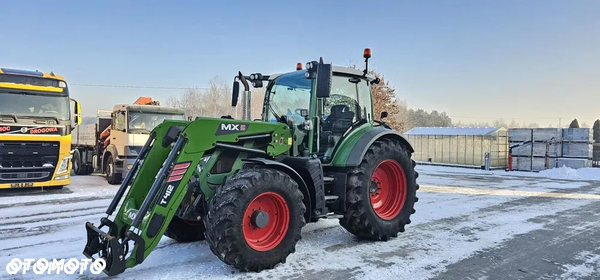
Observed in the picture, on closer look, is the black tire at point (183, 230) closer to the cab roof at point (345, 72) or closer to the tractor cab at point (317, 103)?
the tractor cab at point (317, 103)

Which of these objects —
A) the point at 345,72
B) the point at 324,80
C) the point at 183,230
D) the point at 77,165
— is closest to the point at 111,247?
the point at 183,230

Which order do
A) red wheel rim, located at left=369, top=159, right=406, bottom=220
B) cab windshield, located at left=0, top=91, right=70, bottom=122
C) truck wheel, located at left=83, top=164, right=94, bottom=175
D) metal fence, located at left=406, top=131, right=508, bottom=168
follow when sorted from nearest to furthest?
red wheel rim, located at left=369, top=159, right=406, bottom=220
cab windshield, located at left=0, top=91, right=70, bottom=122
truck wheel, located at left=83, top=164, right=94, bottom=175
metal fence, located at left=406, top=131, right=508, bottom=168

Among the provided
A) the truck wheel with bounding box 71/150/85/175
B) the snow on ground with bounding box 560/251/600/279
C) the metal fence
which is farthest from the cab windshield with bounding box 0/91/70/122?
the metal fence

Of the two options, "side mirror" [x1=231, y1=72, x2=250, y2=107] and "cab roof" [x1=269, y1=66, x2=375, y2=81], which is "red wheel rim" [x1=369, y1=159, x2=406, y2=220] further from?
"side mirror" [x1=231, y1=72, x2=250, y2=107]

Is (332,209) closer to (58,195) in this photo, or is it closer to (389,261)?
(389,261)

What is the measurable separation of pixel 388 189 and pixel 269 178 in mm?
2530

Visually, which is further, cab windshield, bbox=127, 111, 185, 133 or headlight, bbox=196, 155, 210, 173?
cab windshield, bbox=127, 111, 185, 133

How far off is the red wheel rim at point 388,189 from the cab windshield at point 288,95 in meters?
1.46

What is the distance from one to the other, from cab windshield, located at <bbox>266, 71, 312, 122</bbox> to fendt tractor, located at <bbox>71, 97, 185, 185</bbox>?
7.45 m

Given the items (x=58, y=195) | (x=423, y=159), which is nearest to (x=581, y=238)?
(x=58, y=195)

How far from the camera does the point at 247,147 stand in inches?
193

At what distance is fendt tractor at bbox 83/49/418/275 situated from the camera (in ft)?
13.5

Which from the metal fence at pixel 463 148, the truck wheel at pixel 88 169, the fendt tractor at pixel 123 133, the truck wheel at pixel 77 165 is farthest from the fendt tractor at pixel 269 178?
the metal fence at pixel 463 148

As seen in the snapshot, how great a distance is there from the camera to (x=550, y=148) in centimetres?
2014
